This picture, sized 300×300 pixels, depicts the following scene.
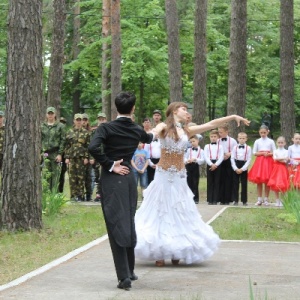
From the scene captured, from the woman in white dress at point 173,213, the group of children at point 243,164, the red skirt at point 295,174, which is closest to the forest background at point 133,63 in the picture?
the woman in white dress at point 173,213

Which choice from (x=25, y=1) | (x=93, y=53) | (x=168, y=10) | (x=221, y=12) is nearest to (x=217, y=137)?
(x=25, y=1)

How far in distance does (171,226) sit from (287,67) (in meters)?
18.0

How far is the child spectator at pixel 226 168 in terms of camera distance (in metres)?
22.3

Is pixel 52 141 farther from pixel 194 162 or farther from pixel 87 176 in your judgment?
pixel 194 162

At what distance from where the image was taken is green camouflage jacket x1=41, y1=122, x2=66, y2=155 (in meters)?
20.9

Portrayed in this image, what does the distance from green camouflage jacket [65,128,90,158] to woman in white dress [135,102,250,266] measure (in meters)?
9.76

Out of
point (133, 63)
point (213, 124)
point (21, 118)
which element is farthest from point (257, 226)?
point (133, 63)

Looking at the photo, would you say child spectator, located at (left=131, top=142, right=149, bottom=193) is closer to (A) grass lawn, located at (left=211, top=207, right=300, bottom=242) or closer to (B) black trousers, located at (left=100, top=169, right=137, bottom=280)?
(A) grass lawn, located at (left=211, top=207, right=300, bottom=242)

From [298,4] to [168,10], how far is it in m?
23.2

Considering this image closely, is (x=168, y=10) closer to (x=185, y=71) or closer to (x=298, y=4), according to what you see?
(x=185, y=71)

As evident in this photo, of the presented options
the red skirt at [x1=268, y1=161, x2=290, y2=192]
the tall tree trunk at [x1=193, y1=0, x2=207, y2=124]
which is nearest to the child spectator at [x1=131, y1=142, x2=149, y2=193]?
the red skirt at [x1=268, y1=161, x2=290, y2=192]

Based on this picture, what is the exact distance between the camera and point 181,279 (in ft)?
34.3

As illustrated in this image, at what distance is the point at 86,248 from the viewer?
42.3ft

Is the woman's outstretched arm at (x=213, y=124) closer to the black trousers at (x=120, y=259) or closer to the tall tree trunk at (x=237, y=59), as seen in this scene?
the black trousers at (x=120, y=259)
